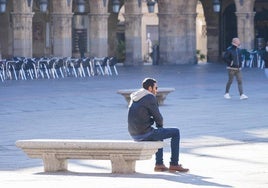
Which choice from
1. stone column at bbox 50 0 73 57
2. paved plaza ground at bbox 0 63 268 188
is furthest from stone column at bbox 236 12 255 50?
paved plaza ground at bbox 0 63 268 188

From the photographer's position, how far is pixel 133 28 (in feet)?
182

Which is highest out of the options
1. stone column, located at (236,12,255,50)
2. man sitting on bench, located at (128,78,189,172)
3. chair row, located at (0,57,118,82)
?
man sitting on bench, located at (128,78,189,172)

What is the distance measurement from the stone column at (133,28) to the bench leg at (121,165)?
40363 mm

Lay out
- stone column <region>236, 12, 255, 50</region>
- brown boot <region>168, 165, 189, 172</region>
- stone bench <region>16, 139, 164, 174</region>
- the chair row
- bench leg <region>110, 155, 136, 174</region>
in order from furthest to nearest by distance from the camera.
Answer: stone column <region>236, 12, 255, 50</region> < the chair row < brown boot <region>168, 165, 189, 172</region> < bench leg <region>110, 155, 136, 174</region> < stone bench <region>16, 139, 164, 174</region>

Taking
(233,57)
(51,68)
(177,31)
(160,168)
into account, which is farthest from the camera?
(177,31)

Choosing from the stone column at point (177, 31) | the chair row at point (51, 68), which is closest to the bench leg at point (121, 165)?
the chair row at point (51, 68)

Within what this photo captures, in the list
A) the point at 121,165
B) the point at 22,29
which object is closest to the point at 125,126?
the point at 121,165

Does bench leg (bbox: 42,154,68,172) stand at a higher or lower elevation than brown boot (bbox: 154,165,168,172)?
higher

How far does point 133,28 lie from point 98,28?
3019 millimetres

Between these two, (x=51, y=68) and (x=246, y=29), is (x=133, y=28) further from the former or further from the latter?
(x=51, y=68)

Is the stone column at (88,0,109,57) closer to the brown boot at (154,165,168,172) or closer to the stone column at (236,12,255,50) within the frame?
the stone column at (236,12,255,50)

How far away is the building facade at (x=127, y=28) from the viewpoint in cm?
5097

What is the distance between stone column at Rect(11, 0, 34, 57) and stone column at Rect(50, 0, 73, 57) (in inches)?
74.0

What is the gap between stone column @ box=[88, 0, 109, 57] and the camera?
174 feet
